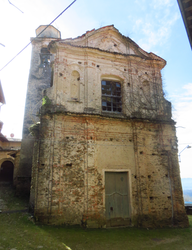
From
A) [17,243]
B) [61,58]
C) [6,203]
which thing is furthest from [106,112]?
[6,203]

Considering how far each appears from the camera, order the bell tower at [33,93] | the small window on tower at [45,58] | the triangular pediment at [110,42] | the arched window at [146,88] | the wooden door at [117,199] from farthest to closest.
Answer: the small window on tower at [45,58], the bell tower at [33,93], the arched window at [146,88], the triangular pediment at [110,42], the wooden door at [117,199]

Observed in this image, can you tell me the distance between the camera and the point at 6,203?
10.5 m

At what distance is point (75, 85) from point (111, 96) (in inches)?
82.1

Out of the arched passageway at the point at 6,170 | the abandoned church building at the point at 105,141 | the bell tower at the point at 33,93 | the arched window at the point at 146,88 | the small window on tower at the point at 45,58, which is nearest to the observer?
the abandoned church building at the point at 105,141

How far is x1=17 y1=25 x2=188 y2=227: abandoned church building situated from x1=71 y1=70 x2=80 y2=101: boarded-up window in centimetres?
5

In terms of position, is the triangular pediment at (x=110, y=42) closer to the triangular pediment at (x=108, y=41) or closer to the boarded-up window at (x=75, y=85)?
the triangular pediment at (x=108, y=41)

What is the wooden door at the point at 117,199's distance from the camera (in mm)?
8648

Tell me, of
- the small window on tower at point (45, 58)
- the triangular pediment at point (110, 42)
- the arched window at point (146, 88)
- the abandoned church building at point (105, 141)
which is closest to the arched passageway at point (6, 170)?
the small window on tower at point (45, 58)

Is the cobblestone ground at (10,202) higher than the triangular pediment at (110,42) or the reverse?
the reverse

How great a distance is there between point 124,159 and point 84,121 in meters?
2.76

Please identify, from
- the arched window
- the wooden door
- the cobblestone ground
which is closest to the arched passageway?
the cobblestone ground

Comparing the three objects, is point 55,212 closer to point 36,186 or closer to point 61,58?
point 36,186

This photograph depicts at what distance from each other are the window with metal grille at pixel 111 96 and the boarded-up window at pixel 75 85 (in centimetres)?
146

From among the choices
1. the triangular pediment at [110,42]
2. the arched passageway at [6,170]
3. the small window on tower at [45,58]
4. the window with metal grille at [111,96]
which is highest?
the small window on tower at [45,58]
